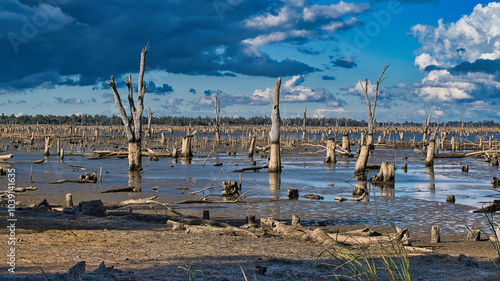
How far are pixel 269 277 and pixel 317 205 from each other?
8173 mm

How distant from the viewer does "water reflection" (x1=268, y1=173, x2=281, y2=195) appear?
59.7ft

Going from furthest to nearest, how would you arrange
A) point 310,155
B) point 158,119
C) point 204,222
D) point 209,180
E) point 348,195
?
point 158,119
point 310,155
point 209,180
point 348,195
point 204,222

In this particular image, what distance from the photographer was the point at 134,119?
24578mm

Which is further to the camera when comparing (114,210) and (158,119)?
(158,119)

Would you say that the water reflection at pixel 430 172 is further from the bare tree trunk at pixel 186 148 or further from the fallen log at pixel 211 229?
the bare tree trunk at pixel 186 148

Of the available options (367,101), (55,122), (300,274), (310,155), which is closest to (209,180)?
(300,274)

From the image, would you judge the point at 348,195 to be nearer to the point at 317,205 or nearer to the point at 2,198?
the point at 317,205

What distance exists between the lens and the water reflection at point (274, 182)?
18.2 meters

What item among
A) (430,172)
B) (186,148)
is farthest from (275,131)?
(186,148)

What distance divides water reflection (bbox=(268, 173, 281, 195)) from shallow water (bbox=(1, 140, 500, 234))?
39mm

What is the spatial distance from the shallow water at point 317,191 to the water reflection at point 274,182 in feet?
0.13

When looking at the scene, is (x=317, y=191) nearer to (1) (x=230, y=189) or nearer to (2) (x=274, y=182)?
(2) (x=274, y=182)

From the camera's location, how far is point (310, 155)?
135ft

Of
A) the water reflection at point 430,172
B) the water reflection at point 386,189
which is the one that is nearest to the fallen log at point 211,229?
the water reflection at point 386,189
